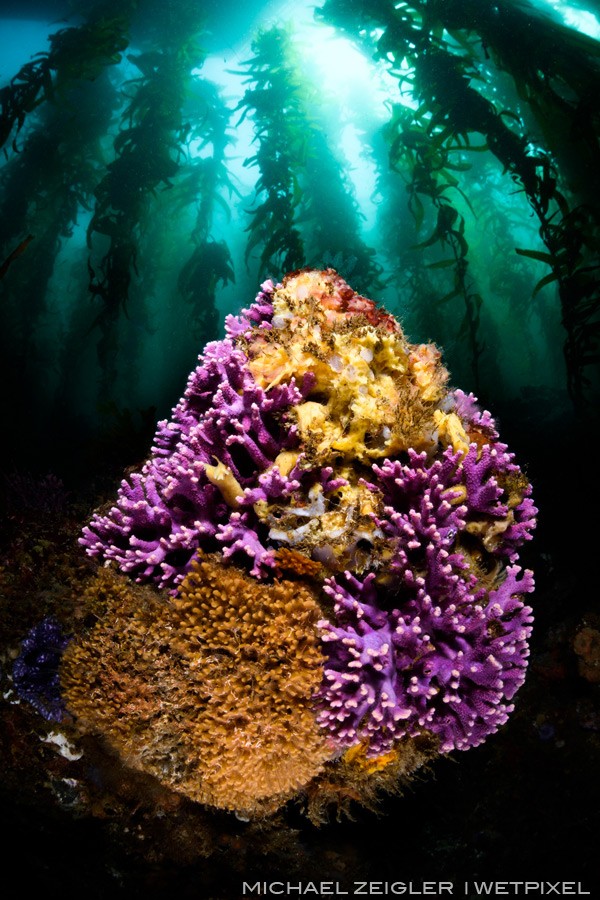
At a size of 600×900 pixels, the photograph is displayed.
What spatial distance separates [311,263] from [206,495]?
918 cm

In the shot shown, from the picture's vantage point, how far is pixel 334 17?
8.32 metres

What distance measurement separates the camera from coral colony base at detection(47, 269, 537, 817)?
203 cm

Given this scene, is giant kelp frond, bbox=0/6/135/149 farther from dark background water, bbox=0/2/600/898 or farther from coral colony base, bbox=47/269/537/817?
coral colony base, bbox=47/269/537/817

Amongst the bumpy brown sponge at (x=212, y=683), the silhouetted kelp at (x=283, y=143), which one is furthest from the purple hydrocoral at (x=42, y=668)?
Result: the silhouetted kelp at (x=283, y=143)

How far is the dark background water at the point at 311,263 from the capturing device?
11.9 ft

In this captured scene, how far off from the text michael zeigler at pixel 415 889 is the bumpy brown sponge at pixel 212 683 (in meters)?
1.65

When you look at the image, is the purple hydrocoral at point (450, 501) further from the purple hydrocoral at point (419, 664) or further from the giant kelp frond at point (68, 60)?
the giant kelp frond at point (68, 60)

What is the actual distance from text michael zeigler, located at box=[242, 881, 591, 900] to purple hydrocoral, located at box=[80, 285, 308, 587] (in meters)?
2.65

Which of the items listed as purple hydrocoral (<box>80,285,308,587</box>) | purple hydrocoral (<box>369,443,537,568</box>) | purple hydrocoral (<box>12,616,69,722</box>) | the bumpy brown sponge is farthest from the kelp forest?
purple hydrocoral (<box>369,443,537,568</box>)

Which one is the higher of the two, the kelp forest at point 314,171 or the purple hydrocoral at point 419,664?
the kelp forest at point 314,171

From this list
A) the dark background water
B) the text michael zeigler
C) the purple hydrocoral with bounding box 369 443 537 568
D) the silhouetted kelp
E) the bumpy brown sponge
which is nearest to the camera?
the bumpy brown sponge

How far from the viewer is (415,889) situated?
3895 mm

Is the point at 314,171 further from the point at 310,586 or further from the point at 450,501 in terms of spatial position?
the point at 310,586

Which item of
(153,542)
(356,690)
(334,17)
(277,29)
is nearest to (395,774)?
(356,690)
